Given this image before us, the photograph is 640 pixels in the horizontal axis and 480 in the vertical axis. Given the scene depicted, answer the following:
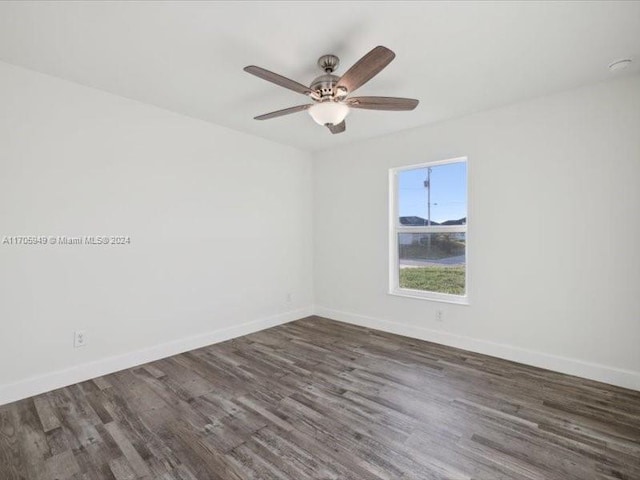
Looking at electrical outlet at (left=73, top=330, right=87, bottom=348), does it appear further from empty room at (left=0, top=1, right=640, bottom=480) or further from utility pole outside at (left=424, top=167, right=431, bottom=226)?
utility pole outside at (left=424, top=167, right=431, bottom=226)

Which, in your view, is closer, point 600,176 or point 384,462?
point 384,462

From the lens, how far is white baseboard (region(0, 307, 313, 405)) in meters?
2.32

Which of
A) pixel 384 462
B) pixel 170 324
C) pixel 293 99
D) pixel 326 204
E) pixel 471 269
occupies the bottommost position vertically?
pixel 384 462

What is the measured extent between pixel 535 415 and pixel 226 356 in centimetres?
261

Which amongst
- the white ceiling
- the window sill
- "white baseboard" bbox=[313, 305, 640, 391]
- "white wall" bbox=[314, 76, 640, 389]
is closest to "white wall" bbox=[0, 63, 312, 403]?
the white ceiling

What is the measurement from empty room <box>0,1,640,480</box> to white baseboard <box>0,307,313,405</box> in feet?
0.05

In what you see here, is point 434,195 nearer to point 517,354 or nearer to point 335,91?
point 517,354

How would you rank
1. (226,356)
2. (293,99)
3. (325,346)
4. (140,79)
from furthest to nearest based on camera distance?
(325,346)
(226,356)
(293,99)
(140,79)

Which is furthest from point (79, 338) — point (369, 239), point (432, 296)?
point (432, 296)

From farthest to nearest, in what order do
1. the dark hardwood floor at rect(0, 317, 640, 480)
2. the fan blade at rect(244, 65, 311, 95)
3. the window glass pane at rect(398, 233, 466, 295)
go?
the window glass pane at rect(398, 233, 466, 295), the fan blade at rect(244, 65, 311, 95), the dark hardwood floor at rect(0, 317, 640, 480)

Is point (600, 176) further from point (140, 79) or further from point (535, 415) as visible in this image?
point (140, 79)

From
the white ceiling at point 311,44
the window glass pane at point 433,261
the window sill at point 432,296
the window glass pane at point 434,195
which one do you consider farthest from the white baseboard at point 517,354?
the white ceiling at point 311,44

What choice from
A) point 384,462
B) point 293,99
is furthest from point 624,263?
point 293,99

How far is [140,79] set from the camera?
8.22ft
